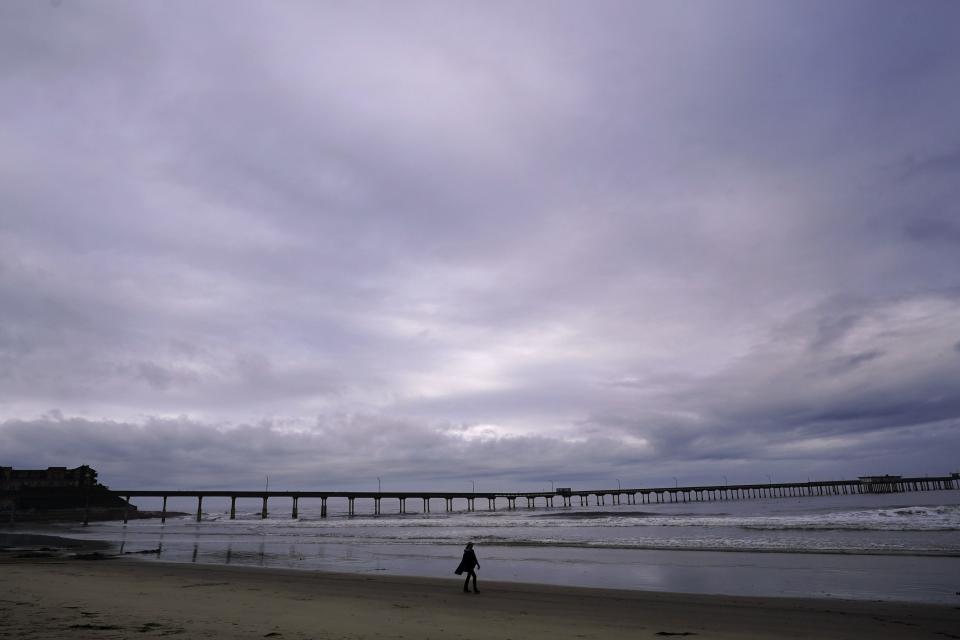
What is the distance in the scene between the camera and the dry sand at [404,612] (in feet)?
38.6

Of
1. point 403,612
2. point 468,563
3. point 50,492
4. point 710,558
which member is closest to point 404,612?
point 403,612

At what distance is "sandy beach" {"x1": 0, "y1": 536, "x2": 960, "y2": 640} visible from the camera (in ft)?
38.7

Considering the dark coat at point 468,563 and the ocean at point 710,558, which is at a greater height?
the dark coat at point 468,563

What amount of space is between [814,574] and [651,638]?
13.2 m

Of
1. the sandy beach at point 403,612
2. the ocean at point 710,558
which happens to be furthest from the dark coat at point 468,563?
the ocean at point 710,558

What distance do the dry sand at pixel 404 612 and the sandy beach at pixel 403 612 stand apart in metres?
0.03

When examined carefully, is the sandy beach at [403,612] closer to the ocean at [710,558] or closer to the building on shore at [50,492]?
the ocean at [710,558]

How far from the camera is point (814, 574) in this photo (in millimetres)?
21375

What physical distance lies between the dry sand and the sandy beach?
3 centimetres

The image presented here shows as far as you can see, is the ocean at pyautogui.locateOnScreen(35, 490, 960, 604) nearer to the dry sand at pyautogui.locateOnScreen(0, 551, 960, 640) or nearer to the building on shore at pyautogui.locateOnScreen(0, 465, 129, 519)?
the dry sand at pyautogui.locateOnScreen(0, 551, 960, 640)

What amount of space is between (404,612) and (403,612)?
1.0 inches

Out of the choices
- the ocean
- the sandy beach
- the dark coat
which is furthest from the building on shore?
the dark coat

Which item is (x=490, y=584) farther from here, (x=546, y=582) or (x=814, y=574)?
(x=814, y=574)

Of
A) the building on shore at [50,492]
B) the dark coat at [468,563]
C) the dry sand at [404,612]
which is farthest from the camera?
the building on shore at [50,492]
